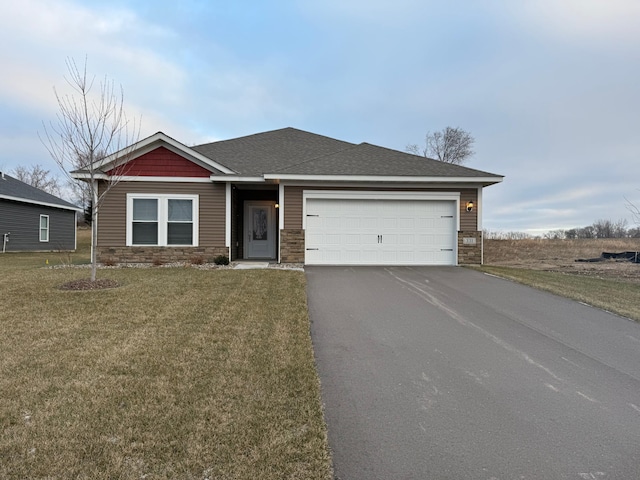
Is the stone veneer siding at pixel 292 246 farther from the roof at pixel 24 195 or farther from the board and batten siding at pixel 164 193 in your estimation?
the roof at pixel 24 195

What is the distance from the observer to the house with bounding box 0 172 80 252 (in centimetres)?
1752

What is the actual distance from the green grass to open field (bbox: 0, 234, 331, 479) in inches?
220

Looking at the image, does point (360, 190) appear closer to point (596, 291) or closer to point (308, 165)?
point (308, 165)

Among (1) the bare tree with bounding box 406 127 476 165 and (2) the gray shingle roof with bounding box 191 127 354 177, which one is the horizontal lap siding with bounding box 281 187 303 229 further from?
(1) the bare tree with bounding box 406 127 476 165

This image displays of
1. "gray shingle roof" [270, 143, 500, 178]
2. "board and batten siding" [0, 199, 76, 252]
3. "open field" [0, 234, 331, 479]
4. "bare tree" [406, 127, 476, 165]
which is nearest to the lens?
"open field" [0, 234, 331, 479]

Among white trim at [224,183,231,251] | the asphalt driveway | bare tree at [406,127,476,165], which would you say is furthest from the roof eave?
bare tree at [406,127,476,165]

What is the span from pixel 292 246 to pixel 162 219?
14.0 ft

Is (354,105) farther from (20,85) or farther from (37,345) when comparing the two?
(37,345)

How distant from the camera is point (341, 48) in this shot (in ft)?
55.4

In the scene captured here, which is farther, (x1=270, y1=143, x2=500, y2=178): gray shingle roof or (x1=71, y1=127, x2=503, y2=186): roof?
(x1=270, y1=143, x2=500, y2=178): gray shingle roof

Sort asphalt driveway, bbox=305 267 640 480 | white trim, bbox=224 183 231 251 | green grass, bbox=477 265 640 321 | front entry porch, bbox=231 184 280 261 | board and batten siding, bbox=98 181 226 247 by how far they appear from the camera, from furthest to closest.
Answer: front entry porch, bbox=231 184 280 261 → white trim, bbox=224 183 231 251 → board and batten siding, bbox=98 181 226 247 → green grass, bbox=477 265 640 321 → asphalt driveway, bbox=305 267 640 480

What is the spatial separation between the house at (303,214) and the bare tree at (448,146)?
23.8 m

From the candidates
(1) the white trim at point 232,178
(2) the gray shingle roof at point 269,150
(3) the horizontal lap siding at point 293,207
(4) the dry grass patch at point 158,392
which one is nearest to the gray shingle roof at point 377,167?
(3) the horizontal lap siding at point 293,207

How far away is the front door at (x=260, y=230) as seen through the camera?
44.9 feet
